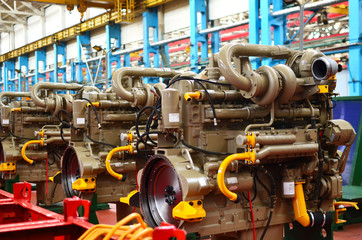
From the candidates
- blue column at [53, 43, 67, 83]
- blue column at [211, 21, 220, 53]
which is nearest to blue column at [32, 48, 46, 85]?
blue column at [53, 43, 67, 83]

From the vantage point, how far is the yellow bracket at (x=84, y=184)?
6.21 meters

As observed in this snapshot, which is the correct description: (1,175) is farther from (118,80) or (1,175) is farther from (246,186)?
(246,186)

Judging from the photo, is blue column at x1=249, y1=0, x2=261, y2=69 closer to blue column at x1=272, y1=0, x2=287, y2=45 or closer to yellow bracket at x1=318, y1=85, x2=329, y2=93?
blue column at x1=272, y1=0, x2=287, y2=45

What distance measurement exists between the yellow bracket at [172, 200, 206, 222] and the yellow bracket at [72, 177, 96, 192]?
8.73ft

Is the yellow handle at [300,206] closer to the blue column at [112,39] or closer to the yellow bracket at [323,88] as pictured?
the yellow bracket at [323,88]

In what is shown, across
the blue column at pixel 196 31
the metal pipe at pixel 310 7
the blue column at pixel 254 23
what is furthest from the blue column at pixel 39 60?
the metal pipe at pixel 310 7

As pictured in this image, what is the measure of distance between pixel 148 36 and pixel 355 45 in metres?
8.53

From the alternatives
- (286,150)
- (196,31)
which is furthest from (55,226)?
(196,31)

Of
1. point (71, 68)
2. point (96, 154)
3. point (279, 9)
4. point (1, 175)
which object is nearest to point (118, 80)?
point (96, 154)

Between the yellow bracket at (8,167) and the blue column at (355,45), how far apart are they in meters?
7.44

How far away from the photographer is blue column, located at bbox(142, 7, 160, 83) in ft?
53.4

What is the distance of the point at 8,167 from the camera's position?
8.56 meters

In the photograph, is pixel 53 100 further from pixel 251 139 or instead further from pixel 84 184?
pixel 251 139

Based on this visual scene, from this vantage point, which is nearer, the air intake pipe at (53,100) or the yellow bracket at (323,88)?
the yellow bracket at (323,88)
